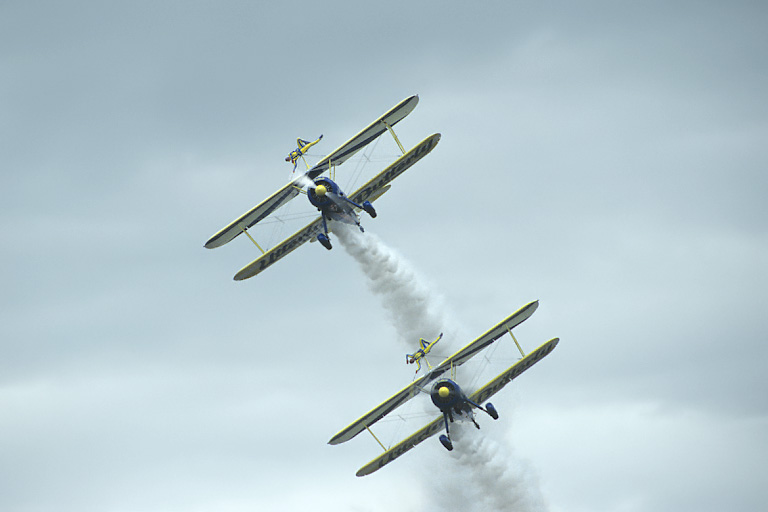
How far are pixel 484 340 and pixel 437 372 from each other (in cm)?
336

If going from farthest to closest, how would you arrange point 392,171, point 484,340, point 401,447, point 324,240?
point 401,447 → point 392,171 → point 324,240 → point 484,340

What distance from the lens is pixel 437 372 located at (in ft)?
415

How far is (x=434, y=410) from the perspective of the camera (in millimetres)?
131375

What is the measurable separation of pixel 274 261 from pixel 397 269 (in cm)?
790

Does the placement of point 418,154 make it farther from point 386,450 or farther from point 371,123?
point 386,450

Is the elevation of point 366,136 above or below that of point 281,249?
above

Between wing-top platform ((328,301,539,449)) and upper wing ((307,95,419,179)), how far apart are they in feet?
44.0

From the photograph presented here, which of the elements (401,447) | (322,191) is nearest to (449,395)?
(401,447)

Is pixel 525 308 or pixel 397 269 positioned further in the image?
pixel 397 269

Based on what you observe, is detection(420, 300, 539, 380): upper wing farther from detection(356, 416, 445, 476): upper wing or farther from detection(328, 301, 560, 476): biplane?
detection(356, 416, 445, 476): upper wing

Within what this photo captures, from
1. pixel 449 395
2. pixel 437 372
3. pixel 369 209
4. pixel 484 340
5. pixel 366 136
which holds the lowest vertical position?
pixel 449 395

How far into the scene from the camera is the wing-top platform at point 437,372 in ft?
413

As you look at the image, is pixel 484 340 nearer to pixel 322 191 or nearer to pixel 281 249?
pixel 322 191

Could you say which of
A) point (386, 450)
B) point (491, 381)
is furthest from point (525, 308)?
point (386, 450)
